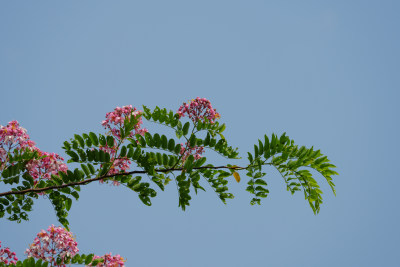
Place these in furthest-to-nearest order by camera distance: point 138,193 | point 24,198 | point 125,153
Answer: point 24,198 < point 138,193 < point 125,153

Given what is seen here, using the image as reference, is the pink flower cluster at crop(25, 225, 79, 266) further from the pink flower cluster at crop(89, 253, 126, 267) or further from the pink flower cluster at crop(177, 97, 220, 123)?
the pink flower cluster at crop(177, 97, 220, 123)

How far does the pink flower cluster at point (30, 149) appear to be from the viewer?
12.6ft

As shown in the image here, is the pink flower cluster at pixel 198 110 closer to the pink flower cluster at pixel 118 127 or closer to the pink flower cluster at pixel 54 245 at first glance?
the pink flower cluster at pixel 118 127

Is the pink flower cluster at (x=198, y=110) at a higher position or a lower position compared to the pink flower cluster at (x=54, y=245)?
higher

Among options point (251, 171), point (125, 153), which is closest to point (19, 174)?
point (125, 153)

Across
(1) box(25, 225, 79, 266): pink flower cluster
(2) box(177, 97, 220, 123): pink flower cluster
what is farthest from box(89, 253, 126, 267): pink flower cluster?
(2) box(177, 97, 220, 123): pink flower cluster

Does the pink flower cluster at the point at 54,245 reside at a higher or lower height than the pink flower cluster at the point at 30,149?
lower

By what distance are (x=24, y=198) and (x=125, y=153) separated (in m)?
1.52

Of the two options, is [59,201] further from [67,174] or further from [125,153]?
[125,153]

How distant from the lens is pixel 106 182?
4.00 metres

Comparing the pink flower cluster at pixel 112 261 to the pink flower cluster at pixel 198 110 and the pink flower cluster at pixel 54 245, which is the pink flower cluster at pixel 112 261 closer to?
the pink flower cluster at pixel 54 245

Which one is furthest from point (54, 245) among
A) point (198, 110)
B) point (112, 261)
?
point (198, 110)

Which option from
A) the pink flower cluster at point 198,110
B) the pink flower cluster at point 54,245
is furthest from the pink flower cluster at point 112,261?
the pink flower cluster at point 198,110

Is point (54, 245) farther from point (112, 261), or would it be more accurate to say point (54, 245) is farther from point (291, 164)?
point (291, 164)
